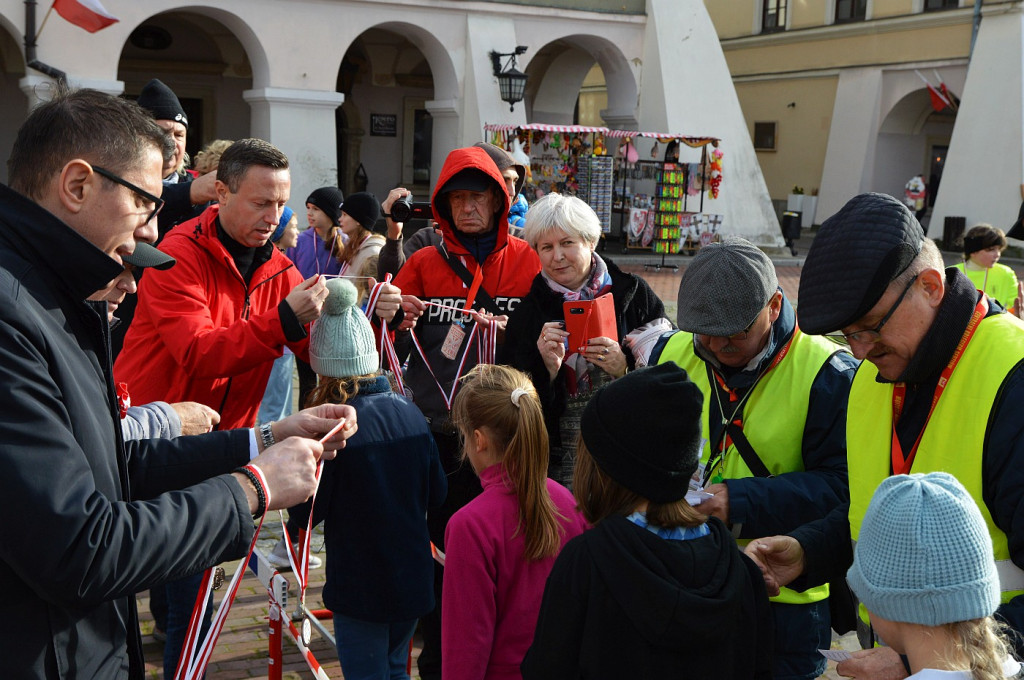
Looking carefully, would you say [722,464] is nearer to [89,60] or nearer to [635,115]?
[89,60]

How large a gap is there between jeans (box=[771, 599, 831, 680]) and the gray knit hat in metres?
0.83

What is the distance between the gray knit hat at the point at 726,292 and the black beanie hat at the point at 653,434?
490 millimetres

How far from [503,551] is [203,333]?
1569mm

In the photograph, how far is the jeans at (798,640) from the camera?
9.29ft

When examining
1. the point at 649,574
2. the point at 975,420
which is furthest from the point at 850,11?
the point at 649,574

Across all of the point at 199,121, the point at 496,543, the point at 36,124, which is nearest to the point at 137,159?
the point at 36,124

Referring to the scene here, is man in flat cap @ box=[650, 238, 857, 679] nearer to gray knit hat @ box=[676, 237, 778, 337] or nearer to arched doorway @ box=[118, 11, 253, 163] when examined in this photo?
gray knit hat @ box=[676, 237, 778, 337]

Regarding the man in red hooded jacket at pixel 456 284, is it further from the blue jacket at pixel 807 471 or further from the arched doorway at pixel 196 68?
the arched doorway at pixel 196 68

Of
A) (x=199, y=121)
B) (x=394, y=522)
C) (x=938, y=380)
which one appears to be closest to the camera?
(x=938, y=380)

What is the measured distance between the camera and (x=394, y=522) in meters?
3.63

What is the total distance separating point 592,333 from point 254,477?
1.92 meters

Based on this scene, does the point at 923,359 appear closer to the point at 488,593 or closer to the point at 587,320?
the point at 488,593

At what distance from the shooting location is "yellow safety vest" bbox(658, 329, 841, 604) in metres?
2.82

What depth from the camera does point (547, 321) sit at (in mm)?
4145
